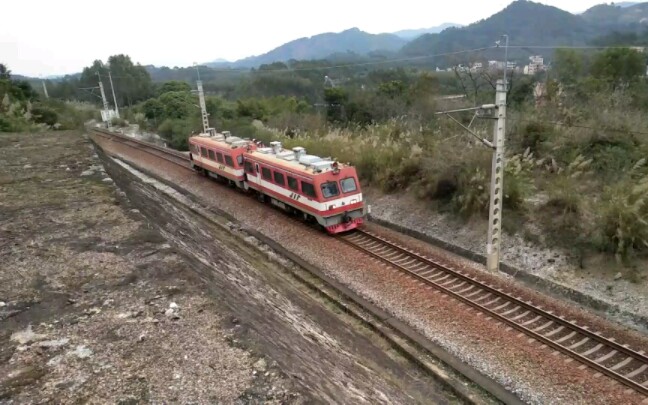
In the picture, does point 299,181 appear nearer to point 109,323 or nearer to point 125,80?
point 109,323

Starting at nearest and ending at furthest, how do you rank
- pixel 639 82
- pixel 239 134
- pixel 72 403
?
pixel 72 403
pixel 639 82
pixel 239 134

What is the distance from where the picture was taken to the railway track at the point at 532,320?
8.83 meters

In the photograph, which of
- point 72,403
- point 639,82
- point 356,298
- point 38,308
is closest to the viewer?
point 72,403

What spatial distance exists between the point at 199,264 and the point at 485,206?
392 inches

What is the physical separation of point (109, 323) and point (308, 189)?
9.53 meters

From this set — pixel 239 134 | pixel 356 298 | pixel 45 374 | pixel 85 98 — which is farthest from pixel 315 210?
pixel 85 98

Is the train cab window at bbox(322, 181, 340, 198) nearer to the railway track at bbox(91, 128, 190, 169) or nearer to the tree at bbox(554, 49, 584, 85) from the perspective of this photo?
the railway track at bbox(91, 128, 190, 169)

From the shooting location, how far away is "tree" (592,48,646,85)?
2802cm

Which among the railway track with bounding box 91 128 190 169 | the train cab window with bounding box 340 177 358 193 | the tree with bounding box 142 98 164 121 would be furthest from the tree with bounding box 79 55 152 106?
the train cab window with bounding box 340 177 358 193

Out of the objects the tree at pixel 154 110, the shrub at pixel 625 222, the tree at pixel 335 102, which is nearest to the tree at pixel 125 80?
the tree at pixel 154 110

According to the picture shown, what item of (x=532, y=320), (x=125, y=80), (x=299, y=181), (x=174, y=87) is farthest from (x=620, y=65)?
(x=125, y=80)

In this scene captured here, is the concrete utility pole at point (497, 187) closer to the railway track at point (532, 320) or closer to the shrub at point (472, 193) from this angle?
the railway track at point (532, 320)

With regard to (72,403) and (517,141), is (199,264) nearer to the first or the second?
(72,403)

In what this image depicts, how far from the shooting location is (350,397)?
679cm
